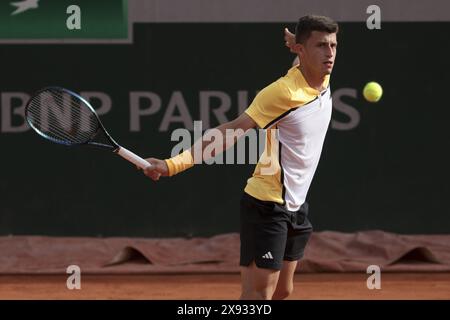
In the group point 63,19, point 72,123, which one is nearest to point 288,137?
point 72,123

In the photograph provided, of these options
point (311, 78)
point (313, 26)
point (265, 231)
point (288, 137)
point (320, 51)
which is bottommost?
point (265, 231)

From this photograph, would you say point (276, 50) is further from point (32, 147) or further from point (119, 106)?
point (32, 147)

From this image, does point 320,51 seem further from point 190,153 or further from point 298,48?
point 190,153

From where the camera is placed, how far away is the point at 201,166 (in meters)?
8.05

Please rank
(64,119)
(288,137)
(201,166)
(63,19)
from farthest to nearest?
(201,166), (63,19), (64,119), (288,137)

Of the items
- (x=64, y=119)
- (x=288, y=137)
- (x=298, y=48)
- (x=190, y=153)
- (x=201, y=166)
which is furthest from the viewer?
(x=201, y=166)

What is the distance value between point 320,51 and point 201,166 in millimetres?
3579

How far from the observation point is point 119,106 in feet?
26.3

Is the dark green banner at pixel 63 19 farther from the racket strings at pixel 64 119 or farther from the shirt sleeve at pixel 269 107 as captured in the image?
the shirt sleeve at pixel 269 107

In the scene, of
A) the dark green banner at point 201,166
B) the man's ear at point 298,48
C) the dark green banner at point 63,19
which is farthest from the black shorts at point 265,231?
the dark green banner at point 63,19

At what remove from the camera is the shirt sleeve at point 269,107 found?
4.39 meters

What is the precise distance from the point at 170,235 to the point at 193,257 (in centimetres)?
39

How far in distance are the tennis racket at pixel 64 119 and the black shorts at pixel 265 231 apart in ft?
2.46
